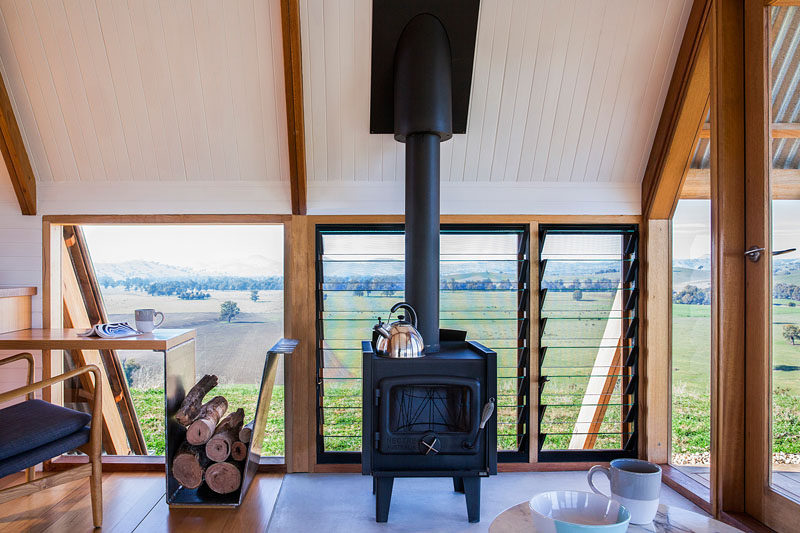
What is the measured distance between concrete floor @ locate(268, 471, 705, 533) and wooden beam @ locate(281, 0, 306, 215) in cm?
143

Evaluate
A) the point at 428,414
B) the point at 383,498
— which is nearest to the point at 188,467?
the point at 383,498

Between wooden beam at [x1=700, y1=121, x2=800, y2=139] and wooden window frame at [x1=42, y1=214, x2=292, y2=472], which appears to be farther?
wooden window frame at [x1=42, y1=214, x2=292, y2=472]

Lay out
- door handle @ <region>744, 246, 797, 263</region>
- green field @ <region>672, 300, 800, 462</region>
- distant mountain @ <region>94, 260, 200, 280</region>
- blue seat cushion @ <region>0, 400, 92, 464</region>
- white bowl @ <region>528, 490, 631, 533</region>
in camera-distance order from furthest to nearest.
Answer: distant mountain @ <region>94, 260, 200, 280</region>, green field @ <region>672, 300, 800, 462</region>, door handle @ <region>744, 246, 797, 263</region>, blue seat cushion @ <region>0, 400, 92, 464</region>, white bowl @ <region>528, 490, 631, 533</region>

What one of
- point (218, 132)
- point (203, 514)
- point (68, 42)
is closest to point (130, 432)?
point (203, 514)

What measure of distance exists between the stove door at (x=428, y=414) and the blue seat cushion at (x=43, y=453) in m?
1.22

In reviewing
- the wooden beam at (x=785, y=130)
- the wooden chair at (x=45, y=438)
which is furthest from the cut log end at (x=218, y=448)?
the wooden beam at (x=785, y=130)

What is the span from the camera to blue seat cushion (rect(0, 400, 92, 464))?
1985 millimetres

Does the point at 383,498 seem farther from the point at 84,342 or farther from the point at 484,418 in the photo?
the point at 84,342

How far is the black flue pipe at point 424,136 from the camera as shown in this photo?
2441mm

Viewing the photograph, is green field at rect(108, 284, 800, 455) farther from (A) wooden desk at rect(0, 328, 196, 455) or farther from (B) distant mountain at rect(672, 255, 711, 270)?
→ (A) wooden desk at rect(0, 328, 196, 455)

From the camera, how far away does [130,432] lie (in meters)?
3.51

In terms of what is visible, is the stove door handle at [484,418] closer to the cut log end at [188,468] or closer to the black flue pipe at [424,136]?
the black flue pipe at [424,136]

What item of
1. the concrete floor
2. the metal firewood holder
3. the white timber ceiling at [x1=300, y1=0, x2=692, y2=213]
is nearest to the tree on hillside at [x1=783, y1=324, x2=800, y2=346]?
the concrete floor

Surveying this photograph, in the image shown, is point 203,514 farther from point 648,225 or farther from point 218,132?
point 648,225
